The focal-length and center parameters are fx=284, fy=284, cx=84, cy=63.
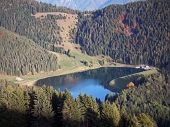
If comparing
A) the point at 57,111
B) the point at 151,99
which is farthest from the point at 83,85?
the point at 57,111

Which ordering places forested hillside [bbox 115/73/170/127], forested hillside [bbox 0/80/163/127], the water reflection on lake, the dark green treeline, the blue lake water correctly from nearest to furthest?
1. the dark green treeline
2. forested hillside [bbox 0/80/163/127]
3. forested hillside [bbox 115/73/170/127]
4. the blue lake water
5. the water reflection on lake

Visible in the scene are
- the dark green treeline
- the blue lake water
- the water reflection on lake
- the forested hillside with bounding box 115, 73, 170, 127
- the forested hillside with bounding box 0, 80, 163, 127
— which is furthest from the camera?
the water reflection on lake

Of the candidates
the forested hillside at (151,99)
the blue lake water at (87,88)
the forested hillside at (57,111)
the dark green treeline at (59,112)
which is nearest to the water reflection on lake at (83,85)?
the blue lake water at (87,88)

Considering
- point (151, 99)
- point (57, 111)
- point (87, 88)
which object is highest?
point (57, 111)

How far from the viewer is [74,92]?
164125 mm

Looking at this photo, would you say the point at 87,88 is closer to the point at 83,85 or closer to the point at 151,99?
the point at 83,85

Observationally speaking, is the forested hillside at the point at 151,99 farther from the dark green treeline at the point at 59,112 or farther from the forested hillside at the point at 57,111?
the forested hillside at the point at 57,111

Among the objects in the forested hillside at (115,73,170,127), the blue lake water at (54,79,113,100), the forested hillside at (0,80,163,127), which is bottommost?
the blue lake water at (54,79,113,100)

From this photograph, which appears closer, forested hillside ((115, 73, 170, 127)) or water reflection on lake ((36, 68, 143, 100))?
forested hillside ((115, 73, 170, 127))

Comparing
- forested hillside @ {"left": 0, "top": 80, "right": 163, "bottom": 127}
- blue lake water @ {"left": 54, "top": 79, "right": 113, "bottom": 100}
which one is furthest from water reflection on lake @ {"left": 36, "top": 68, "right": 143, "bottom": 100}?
forested hillside @ {"left": 0, "top": 80, "right": 163, "bottom": 127}

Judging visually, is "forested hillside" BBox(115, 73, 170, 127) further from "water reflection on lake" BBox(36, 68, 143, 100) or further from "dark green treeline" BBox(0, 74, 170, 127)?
"dark green treeline" BBox(0, 74, 170, 127)

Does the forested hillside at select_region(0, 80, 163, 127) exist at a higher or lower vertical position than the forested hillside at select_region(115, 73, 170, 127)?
higher

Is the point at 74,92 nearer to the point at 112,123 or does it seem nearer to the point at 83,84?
the point at 83,84

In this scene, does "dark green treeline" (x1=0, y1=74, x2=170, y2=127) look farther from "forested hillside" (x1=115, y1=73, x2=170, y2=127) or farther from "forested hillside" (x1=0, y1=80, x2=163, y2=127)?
"forested hillside" (x1=115, y1=73, x2=170, y2=127)
